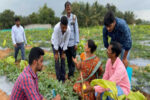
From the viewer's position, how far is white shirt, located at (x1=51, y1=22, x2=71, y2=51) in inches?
111

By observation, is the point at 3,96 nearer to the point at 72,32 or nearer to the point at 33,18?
the point at 72,32

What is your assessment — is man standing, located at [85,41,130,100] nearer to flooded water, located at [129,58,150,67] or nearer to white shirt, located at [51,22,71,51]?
white shirt, located at [51,22,71,51]

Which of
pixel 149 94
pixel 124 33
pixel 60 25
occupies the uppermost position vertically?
pixel 60 25

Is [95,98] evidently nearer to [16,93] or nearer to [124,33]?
[124,33]

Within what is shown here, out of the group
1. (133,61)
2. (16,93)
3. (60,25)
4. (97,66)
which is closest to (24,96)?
(16,93)

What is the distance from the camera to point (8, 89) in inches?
114

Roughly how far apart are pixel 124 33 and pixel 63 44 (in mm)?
1244

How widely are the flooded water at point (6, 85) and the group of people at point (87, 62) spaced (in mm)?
988

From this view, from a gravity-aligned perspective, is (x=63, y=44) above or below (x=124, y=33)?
below

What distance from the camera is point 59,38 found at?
2.93 metres

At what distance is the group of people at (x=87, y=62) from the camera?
1.44 meters

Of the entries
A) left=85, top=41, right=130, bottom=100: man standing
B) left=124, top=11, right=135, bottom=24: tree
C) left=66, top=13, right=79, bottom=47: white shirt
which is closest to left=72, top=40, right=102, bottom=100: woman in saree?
left=85, top=41, right=130, bottom=100: man standing

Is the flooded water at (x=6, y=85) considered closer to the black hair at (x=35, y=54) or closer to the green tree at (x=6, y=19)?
the black hair at (x=35, y=54)

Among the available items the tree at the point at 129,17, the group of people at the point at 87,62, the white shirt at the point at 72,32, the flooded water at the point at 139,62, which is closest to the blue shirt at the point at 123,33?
the group of people at the point at 87,62
